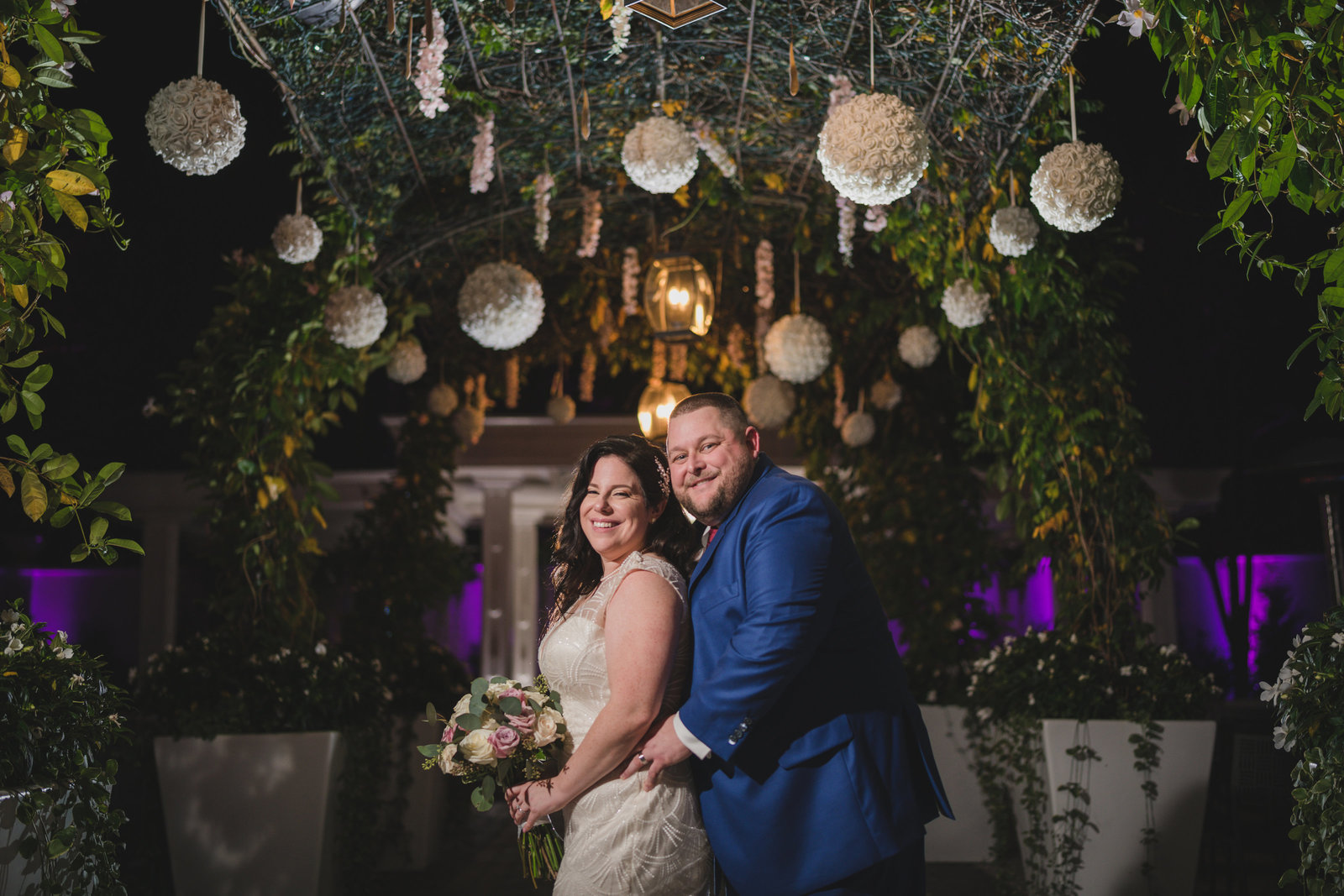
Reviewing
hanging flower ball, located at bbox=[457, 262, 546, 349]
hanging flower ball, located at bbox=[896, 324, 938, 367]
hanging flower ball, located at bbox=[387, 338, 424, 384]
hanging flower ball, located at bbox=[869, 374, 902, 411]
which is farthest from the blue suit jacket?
hanging flower ball, located at bbox=[869, 374, 902, 411]

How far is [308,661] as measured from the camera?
4492mm

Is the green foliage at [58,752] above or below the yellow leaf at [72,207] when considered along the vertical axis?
below

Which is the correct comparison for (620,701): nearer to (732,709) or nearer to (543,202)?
(732,709)

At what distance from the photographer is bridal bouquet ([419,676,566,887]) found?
2.21 metres

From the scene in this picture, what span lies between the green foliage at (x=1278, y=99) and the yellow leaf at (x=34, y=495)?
95.3 inches

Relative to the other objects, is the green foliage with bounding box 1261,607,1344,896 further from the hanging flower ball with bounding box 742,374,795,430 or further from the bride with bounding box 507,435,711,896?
the hanging flower ball with bounding box 742,374,795,430

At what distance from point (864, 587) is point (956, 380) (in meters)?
6.05

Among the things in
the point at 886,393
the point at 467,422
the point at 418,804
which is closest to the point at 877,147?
the point at 418,804

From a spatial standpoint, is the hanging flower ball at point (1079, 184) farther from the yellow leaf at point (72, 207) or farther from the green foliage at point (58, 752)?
the green foliage at point (58, 752)

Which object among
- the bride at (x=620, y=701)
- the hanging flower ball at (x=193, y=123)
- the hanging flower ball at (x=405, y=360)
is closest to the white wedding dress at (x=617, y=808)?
the bride at (x=620, y=701)

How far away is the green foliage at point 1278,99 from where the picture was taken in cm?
202

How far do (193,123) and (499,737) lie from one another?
6.95 ft

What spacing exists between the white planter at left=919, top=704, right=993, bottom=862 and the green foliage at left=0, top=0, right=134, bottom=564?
4.48 meters

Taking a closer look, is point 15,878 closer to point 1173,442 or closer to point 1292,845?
point 1292,845
